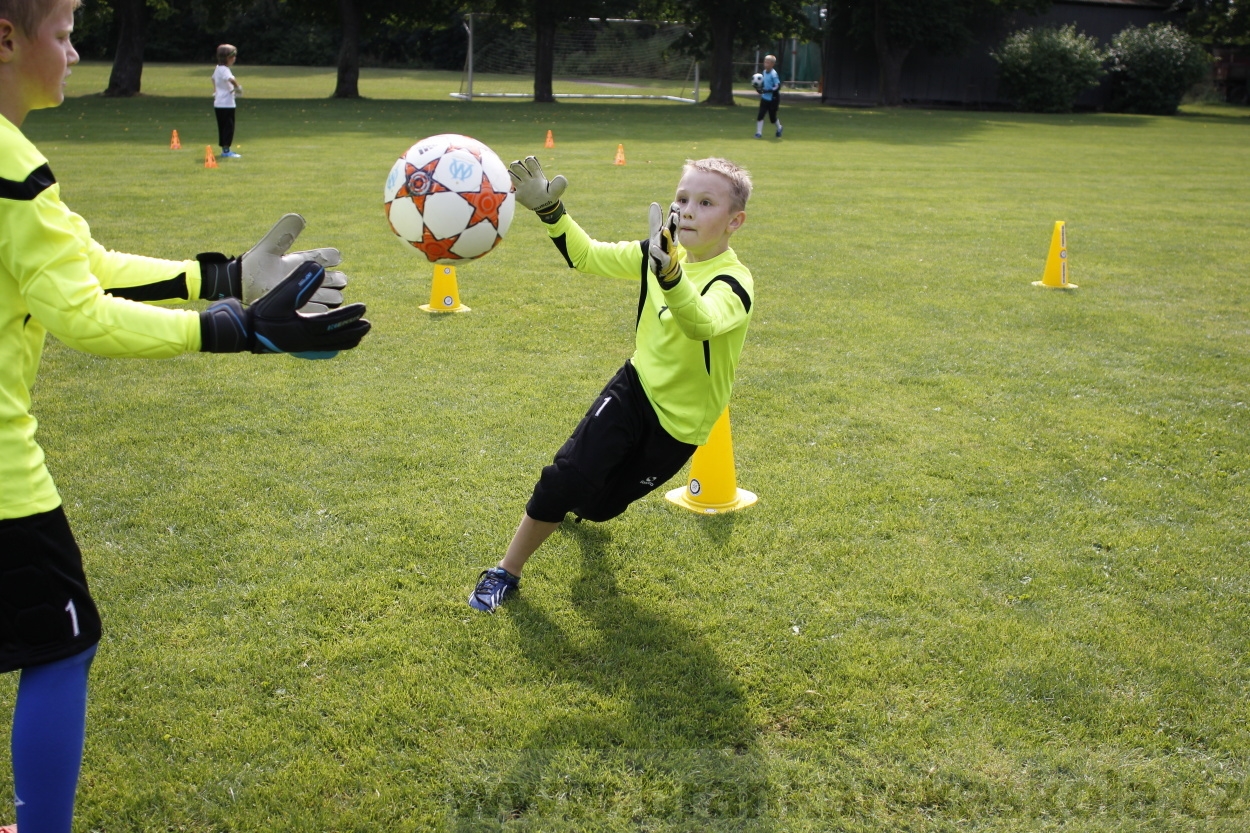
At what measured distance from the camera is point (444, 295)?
8.31m

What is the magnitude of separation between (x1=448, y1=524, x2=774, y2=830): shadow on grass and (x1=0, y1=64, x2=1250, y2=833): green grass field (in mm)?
13

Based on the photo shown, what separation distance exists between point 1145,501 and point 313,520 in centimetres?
437

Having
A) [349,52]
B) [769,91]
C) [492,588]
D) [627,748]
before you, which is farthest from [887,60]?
[627,748]

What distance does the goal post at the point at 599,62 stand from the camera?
42.8m

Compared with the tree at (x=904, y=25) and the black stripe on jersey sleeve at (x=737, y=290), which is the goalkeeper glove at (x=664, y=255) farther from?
the tree at (x=904, y=25)

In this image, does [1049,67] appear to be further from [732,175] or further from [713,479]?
[732,175]

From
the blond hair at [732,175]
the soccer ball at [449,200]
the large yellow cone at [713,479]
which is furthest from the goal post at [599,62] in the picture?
the blond hair at [732,175]

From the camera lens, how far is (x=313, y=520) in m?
4.65

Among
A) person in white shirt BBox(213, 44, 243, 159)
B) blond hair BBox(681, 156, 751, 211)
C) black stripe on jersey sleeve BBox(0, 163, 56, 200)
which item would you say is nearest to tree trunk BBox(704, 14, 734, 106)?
person in white shirt BBox(213, 44, 243, 159)

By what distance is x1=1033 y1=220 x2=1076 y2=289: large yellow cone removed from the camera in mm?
9672

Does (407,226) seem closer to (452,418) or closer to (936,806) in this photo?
(452,418)

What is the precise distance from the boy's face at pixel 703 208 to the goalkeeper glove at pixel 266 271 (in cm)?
159

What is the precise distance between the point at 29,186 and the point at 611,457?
226 centimetres

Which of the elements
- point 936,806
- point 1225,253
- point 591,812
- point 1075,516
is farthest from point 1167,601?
point 1225,253
